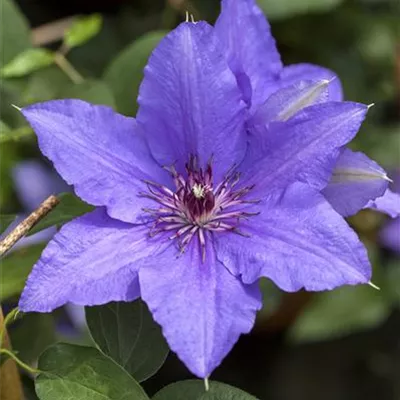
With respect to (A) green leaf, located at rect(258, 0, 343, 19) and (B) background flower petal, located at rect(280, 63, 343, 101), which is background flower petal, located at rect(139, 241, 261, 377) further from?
(A) green leaf, located at rect(258, 0, 343, 19)

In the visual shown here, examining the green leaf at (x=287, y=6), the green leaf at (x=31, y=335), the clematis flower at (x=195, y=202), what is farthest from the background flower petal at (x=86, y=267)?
the green leaf at (x=287, y=6)

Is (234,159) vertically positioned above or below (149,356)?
above

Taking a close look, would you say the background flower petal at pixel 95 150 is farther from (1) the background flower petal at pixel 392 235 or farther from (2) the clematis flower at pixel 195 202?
(1) the background flower petal at pixel 392 235

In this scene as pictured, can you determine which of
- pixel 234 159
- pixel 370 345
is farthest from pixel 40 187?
pixel 370 345

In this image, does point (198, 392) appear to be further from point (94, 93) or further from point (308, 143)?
point (94, 93)

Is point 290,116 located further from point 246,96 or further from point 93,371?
point 93,371

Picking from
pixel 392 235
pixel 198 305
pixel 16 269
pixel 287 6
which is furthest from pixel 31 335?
pixel 392 235
